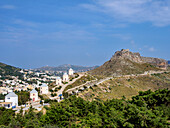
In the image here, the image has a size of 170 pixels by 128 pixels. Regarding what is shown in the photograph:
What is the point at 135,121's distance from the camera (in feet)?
49.5

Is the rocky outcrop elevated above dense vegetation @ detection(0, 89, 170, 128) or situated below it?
above

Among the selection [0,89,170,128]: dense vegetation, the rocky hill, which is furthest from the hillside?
[0,89,170,128]: dense vegetation

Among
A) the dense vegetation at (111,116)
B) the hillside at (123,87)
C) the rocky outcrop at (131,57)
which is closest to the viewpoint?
the dense vegetation at (111,116)

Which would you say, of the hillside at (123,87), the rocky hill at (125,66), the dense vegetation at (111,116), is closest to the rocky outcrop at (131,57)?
the rocky hill at (125,66)

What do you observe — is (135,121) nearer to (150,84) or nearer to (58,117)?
(58,117)

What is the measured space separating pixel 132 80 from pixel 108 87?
55.5ft

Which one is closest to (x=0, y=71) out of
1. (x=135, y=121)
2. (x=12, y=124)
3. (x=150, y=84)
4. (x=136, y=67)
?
(x=136, y=67)

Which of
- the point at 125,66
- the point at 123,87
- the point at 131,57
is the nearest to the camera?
the point at 123,87

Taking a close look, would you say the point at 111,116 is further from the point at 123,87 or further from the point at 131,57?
the point at 131,57

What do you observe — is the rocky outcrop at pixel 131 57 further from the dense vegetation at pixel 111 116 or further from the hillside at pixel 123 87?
the dense vegetation at pixel 111 116

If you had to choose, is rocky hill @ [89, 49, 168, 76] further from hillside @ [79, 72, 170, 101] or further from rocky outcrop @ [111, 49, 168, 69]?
hillside @ [79, 72, 170, 101]

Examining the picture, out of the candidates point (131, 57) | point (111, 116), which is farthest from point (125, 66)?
point (111, 116)

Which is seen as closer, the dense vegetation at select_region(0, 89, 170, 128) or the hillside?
the dense vegetation at select_region(0, 89, 170, 128)

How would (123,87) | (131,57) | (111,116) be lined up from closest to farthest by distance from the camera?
(111,116), (123,87), (131,57)
